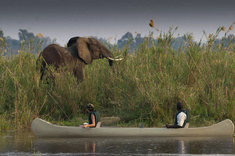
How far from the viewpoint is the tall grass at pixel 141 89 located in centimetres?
1474

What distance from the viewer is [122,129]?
12.9m

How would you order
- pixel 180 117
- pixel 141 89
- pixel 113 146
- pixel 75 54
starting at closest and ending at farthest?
pixel 113 146
pixel 180 117
pixel 141 89
pixel 75 54

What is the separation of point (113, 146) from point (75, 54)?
925cm

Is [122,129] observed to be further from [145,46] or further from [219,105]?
[145,46]

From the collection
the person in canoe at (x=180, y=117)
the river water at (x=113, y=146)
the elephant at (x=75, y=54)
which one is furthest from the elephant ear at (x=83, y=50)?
the person in canoe at (x=180, y=117)

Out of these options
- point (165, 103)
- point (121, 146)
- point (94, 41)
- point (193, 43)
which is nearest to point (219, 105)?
point (165, 103)

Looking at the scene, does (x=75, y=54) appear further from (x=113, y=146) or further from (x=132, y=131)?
(x=113, y=146)

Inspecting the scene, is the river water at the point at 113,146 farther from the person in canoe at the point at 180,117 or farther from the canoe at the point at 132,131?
the person in canoe at the point at 180,117

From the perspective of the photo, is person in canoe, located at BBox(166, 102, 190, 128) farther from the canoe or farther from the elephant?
the elephant

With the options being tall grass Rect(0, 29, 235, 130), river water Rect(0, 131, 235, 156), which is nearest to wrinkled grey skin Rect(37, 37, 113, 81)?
tall grass Rect(0, 29, 235, 130)

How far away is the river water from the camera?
1027 cm

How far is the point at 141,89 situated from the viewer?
1495cm

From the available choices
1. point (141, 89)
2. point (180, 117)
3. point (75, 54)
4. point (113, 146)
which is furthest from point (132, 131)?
point (75, 54)

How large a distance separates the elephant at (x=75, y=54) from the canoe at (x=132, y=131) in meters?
5.07
